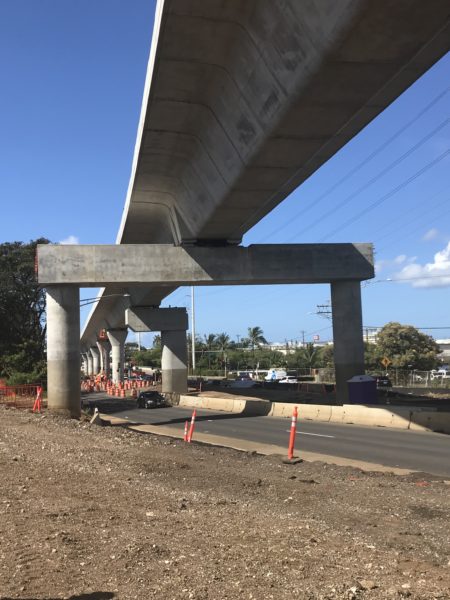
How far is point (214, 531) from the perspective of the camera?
6.42m

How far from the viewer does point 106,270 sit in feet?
85.1

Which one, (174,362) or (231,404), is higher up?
(174,362)

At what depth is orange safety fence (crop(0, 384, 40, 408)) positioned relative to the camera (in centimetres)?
3098

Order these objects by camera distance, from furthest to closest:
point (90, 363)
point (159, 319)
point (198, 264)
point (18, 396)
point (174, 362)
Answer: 1. point (90, 363)
2. point (159, 319)
3. point (174, 362)
4. point (18, 396)
5. point (198, 264)

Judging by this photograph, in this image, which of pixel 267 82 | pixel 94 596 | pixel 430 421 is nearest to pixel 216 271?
pixel 430 421

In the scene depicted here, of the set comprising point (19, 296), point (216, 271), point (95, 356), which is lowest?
point (95, 356)

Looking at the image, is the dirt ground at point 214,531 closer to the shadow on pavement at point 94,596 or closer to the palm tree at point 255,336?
the shadow on pavement at point 94,596

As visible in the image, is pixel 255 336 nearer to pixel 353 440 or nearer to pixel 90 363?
pixel 90 363

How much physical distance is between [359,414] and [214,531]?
19208 mm

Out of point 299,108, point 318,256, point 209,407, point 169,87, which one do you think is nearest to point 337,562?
point 299,108

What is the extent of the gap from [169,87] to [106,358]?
10492cm

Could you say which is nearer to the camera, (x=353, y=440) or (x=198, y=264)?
(x=353, y=440)

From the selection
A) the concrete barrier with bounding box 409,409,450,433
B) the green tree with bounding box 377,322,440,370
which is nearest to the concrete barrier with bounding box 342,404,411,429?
the concrete barrier with bounding box 409,409,450,433

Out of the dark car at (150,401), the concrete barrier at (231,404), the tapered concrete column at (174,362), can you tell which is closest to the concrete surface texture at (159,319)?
the tapered concrete column at (174,362)
